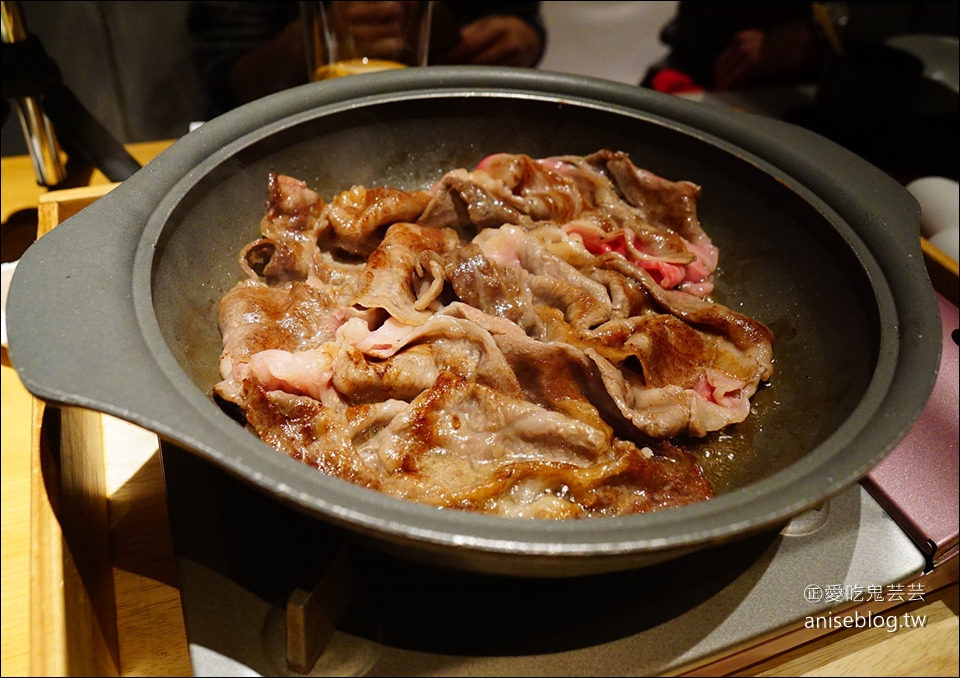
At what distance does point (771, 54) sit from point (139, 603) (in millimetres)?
3873

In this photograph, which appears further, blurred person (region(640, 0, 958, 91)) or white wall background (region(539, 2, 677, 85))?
white wall background (region(539, 2, 677, 85))

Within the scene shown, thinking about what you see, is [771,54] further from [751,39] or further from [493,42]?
[493,42]

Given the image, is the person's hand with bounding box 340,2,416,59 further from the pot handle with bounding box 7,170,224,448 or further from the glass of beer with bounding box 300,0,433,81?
the pot handle with bounding box 7,170,224,448

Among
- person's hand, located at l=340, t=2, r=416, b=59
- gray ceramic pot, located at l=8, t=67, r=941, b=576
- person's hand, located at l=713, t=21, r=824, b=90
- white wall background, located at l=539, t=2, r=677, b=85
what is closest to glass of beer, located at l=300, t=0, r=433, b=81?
person's hand, located at l=340, t=2, r=416, b=59

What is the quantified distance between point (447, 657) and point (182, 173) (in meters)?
1.05

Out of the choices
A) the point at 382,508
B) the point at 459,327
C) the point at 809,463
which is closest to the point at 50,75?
the point at 459,327

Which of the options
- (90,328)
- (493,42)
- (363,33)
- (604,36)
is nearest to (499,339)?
(90,328)

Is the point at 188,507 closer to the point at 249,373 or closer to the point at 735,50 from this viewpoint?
the point at 249,373

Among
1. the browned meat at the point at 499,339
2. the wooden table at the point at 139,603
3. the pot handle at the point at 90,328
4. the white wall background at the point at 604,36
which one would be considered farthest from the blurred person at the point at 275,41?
the pot handle at the point at 90,328

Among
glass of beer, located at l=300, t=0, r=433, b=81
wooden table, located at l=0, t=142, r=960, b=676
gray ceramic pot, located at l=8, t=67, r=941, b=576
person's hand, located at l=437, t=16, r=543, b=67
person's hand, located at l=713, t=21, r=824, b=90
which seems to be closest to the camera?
gray ceramic pot, located at l=8, t=67, r=941, b=576

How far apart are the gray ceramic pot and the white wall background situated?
2215 millimetres

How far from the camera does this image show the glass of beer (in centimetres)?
263

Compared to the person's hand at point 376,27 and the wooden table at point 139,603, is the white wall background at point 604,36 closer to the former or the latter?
the person's hand at point 376,27

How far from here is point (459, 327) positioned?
139 cm
